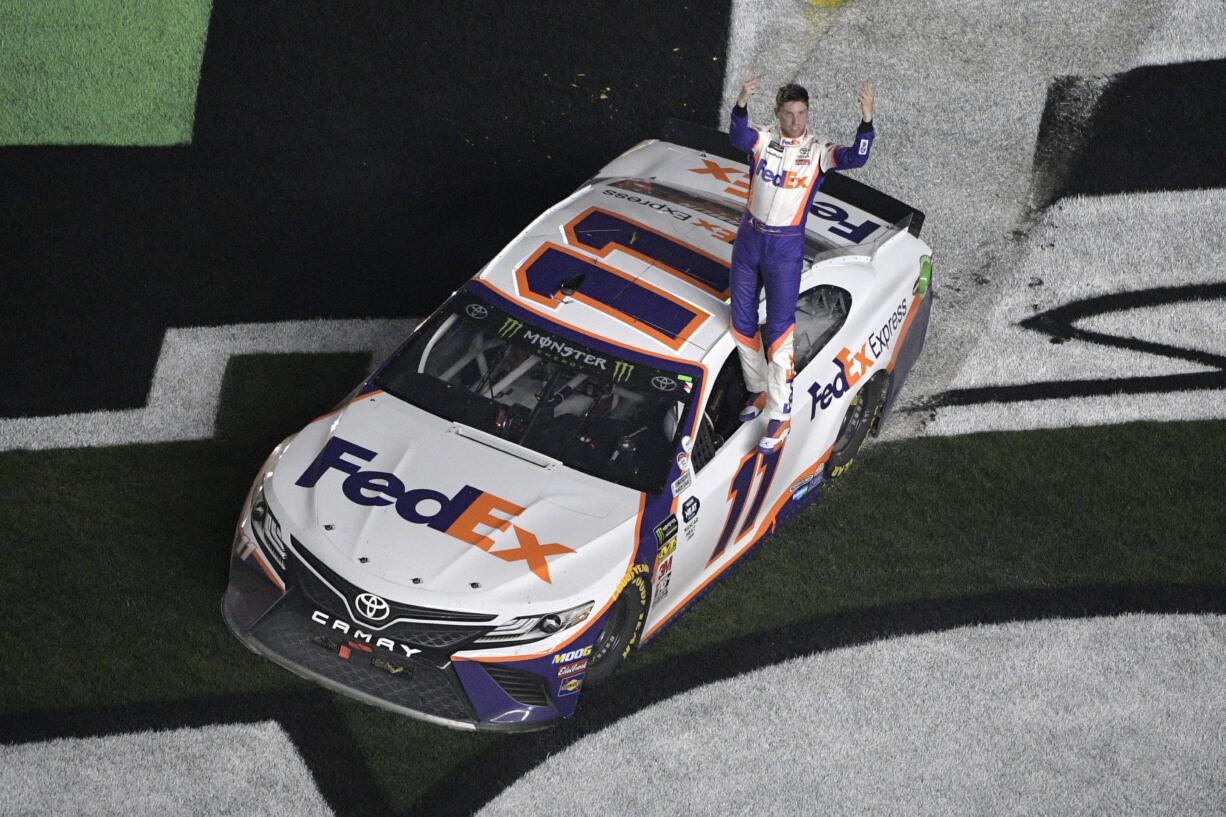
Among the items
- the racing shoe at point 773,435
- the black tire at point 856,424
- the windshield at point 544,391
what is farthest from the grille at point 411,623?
the black tire at point 856,424

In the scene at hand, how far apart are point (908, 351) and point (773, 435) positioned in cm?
154

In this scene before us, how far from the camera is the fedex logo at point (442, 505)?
6.16 m

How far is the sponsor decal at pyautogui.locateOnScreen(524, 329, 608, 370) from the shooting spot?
6.75 meters

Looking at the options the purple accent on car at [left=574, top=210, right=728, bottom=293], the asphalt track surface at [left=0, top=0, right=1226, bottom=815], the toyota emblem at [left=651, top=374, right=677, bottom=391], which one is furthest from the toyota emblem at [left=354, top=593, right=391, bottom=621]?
the purple accent on car at [left=574, top=210, right=728, bottom=293]

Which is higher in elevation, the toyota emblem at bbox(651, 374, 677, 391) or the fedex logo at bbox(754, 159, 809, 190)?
the fedex logo at bbox(754, 159, 809, 190)

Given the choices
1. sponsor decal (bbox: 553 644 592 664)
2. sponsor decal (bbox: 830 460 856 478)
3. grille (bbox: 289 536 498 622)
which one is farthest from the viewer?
sponsor decal (bbox: 830 460 856 478)

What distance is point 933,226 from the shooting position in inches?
374

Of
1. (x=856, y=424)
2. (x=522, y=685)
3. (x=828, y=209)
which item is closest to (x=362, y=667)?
(x=522, y=685)

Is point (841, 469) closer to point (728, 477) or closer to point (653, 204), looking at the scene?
point (728, 477)

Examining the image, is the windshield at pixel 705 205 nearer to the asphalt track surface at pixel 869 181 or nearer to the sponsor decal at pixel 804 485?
the sponsor decal at pixel 804 485

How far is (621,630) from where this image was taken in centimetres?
648

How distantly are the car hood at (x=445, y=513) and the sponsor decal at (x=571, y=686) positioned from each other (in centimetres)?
38

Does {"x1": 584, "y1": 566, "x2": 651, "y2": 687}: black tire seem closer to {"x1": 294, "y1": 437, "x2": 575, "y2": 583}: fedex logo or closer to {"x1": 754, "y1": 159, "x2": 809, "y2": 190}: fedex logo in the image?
{"x1": 294, "y1": 437, "x2": 575, "y2": 583}: fedex logo

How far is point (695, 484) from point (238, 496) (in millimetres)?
2520
